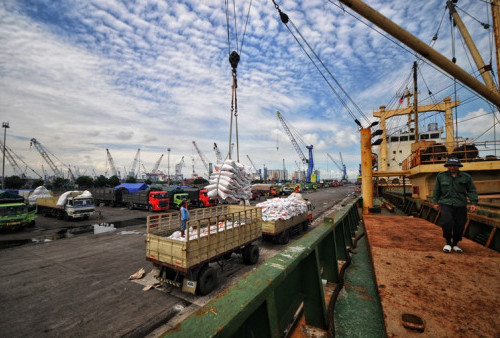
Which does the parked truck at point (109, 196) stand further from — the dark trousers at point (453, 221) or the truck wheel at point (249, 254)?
the dark trousers at point (453, 221)

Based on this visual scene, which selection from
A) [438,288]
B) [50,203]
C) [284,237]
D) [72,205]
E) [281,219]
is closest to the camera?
[438,288]

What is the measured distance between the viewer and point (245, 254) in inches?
347

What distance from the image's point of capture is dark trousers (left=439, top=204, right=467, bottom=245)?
11.8 feet

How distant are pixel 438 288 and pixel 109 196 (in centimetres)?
3441

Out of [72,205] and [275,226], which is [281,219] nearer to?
[275,226]

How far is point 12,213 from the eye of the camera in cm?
1527

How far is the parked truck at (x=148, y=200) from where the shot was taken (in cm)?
2378

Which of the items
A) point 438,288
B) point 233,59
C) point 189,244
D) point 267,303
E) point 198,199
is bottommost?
point 198,199

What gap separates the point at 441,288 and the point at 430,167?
1020 cm

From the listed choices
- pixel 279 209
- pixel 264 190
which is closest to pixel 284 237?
pixel 279 209

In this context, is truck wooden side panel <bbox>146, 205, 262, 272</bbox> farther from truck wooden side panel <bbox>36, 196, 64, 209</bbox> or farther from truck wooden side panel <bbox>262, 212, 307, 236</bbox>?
truck wooden side panel <bbox>36, 196, 64, 209</bbox>

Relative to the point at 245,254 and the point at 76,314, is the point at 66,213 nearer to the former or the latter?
the point at 76,314

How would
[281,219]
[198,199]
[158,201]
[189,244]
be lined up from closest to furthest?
[189,244], [281,219], [158,201], [198,199]

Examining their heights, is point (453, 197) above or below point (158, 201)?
above
